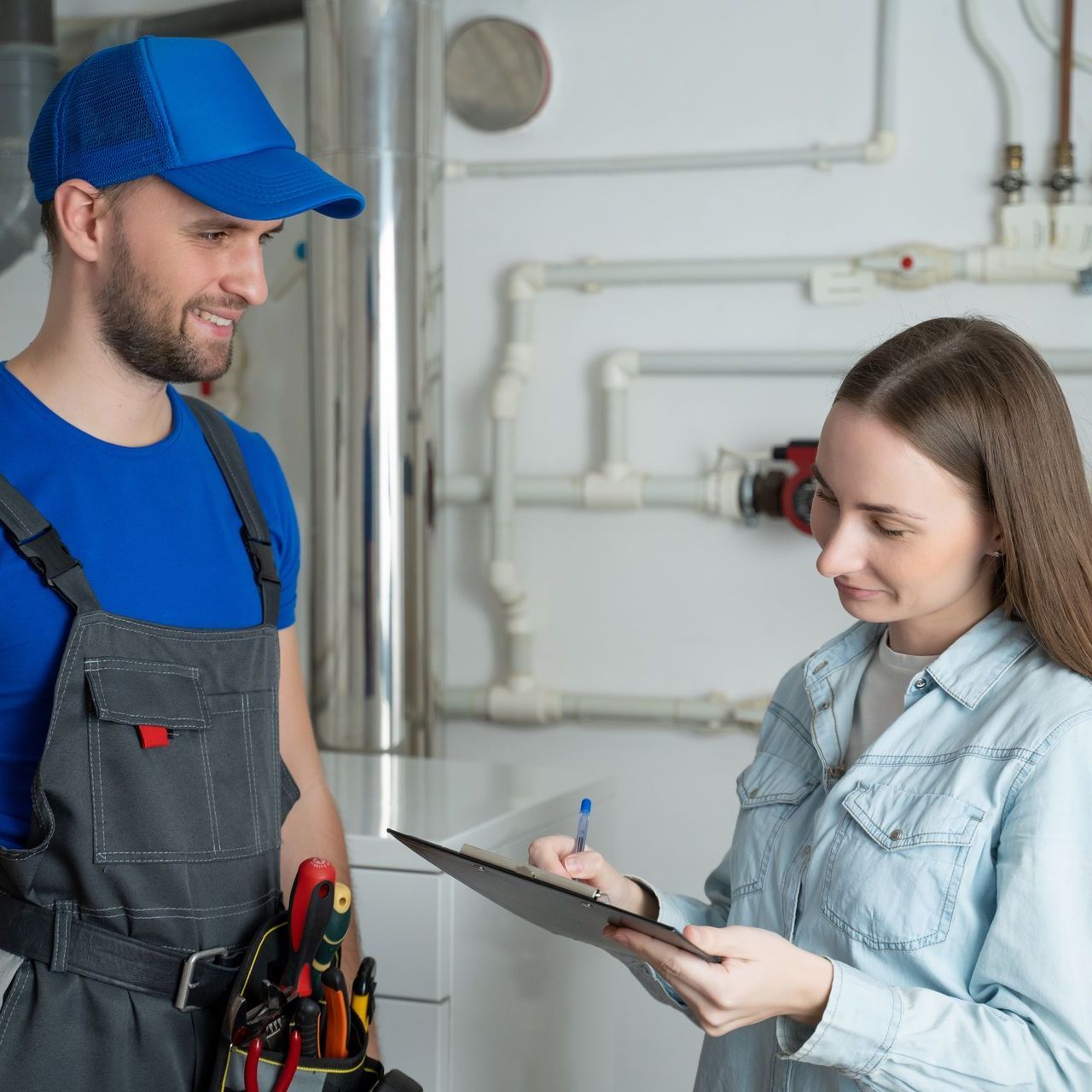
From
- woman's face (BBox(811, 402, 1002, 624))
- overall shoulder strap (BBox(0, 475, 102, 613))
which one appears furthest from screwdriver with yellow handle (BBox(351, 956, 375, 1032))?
woman's face (BBox(811, 402, 1002, 624))

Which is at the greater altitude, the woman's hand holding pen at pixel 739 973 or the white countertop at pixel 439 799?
the woman's hand holding pen at pixel 739 973

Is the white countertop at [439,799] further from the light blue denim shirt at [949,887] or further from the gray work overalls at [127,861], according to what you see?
the light blue denim shirt at [949,887]

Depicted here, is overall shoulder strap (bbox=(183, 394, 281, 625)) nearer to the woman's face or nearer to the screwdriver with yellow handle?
the screwdriver with yellow handle

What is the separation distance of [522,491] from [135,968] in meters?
1.42

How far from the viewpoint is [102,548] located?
1.10 metres

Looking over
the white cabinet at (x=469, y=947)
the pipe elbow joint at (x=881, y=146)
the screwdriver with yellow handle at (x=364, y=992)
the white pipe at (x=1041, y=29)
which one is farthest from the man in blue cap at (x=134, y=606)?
the white pipe at (x=1041, y=29)

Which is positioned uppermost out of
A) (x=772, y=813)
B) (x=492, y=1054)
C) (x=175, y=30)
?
(x=175, y=30)

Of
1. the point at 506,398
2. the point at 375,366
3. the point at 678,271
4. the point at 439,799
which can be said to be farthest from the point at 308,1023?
the point at 678,271

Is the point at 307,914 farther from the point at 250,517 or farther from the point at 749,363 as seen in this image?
the point at 749,363

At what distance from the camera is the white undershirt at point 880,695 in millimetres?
1116

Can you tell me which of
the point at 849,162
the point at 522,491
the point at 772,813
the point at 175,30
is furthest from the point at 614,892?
the point at 175,30

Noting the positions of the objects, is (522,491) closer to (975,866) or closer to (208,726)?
(208,726)

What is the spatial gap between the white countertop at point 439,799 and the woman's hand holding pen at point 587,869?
0.45m

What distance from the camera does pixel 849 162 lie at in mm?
2238
